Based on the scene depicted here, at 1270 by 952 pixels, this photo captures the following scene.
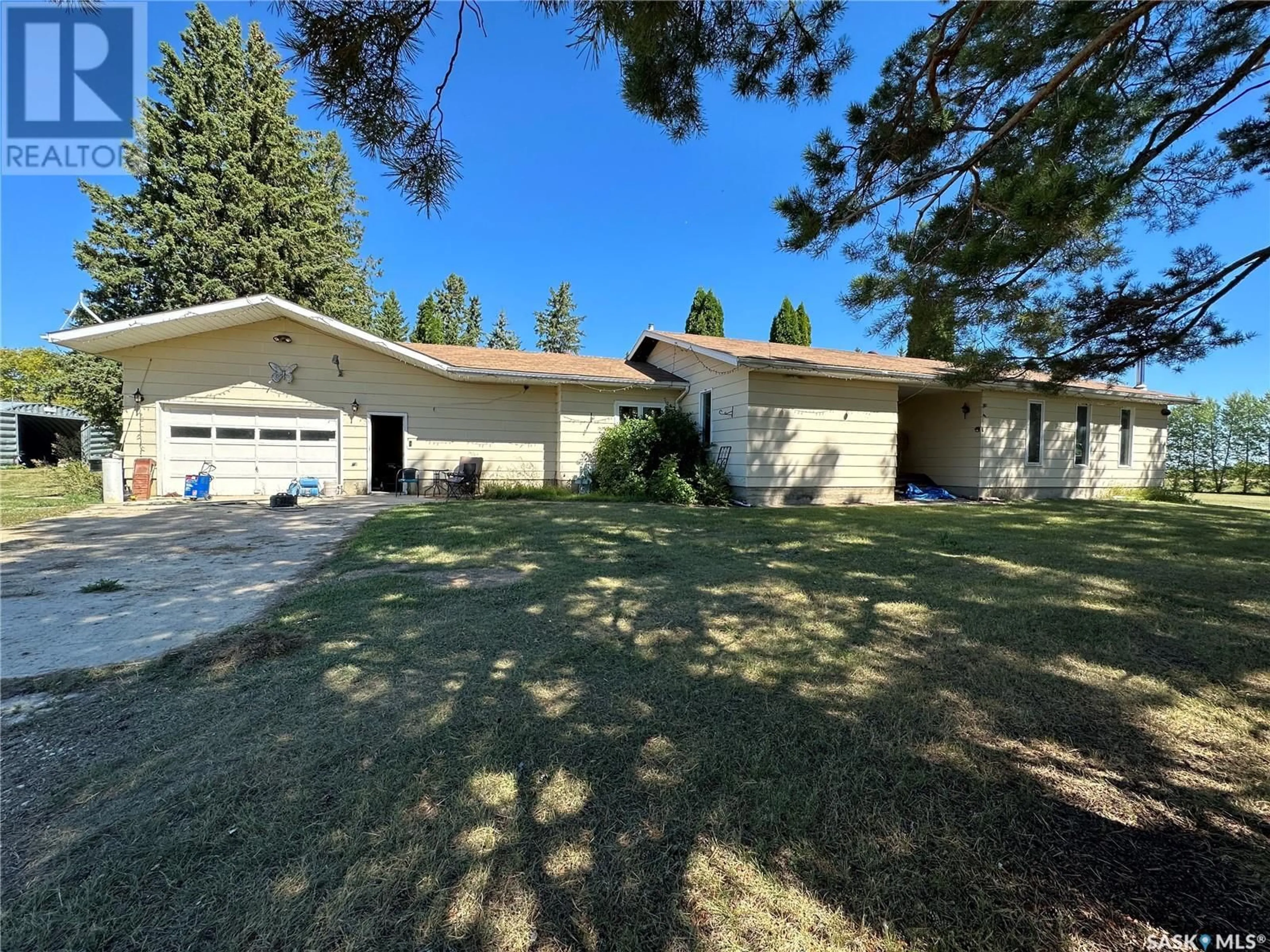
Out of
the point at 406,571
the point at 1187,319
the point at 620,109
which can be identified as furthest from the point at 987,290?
the point at 406,571

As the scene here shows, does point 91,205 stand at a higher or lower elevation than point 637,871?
higher

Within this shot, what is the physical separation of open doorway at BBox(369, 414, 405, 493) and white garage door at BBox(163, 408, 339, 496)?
1825 mm

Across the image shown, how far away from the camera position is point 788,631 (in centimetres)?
339

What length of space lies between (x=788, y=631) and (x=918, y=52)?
5016mm

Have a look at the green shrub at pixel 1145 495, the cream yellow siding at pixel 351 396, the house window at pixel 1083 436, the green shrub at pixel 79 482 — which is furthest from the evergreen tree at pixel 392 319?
the green shrub at pixel 1145 495

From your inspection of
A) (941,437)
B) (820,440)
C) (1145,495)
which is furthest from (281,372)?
(1145,495)

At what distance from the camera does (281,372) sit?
1138 cm

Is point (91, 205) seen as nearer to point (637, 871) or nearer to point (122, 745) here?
point (122, 745)

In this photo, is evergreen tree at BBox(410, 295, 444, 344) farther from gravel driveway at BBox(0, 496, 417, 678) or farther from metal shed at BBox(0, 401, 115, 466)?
gravel driveway at BBox(0, 496, 417, 678)

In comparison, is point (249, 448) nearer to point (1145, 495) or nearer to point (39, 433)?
point (39, 433)

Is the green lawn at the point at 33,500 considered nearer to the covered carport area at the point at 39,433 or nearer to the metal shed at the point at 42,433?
the metal shed at the point at 42,433

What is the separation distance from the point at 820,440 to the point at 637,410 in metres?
4.47

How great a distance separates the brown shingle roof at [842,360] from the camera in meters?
10.9

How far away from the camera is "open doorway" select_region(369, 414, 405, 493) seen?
45.7 ft
